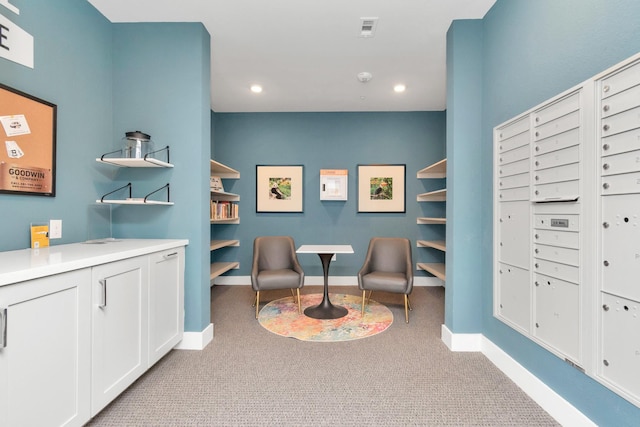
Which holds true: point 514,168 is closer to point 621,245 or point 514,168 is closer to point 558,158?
point 558,158

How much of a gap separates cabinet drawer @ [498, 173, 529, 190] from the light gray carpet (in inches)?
53.7

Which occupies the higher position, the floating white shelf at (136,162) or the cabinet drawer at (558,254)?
the floating white shelf at (136,162)

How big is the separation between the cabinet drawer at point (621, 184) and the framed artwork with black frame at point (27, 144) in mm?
3155

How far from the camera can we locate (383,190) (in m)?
4.60

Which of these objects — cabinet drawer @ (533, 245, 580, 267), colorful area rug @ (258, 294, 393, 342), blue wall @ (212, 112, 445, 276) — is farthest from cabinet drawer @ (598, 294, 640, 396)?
blue wall @ (212, 112, 445, 276)

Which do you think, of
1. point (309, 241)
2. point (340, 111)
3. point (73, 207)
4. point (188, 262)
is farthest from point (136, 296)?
point (340, 111)

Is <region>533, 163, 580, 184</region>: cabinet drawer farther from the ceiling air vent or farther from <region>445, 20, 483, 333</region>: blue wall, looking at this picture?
the ceiling air vent

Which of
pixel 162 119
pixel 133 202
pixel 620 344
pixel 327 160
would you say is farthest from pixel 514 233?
pixel 327 160

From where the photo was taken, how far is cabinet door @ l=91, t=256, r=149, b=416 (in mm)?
1493

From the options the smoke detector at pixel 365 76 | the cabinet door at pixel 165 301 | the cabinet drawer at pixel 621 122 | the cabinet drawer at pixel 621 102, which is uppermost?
the smoke detector at pixel 365 76

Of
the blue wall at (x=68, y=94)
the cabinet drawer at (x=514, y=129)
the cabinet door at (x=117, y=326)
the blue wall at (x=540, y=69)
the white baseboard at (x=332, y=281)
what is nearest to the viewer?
the blue wall at (x=540, y=69)

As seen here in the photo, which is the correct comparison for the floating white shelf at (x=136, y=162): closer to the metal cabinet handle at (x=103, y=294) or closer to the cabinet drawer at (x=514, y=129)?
the metal cabinet handle at (x=103, y=294)

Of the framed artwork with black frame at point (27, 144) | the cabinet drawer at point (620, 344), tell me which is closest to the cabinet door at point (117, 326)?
the framed artwork with black frame at point (27, 144)

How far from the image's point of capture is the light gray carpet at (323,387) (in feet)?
5.37
